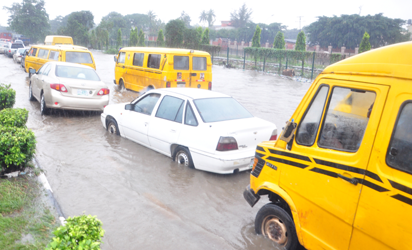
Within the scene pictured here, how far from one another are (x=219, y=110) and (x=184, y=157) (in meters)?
1.12

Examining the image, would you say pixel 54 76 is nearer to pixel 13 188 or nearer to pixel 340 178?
pixel 13 188

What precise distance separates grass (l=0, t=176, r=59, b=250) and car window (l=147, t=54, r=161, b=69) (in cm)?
820

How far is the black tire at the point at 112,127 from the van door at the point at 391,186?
6586 millimetres

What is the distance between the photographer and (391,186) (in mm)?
2779

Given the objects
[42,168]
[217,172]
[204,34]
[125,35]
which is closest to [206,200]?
[217,172]

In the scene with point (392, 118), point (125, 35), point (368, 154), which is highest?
point (392, 118)

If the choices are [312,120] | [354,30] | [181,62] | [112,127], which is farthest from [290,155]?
[354,30]

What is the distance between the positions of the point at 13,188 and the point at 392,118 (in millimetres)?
4936

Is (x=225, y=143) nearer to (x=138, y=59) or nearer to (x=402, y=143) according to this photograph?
(x=402, y=143)

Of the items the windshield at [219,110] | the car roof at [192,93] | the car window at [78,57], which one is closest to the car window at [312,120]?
the windshield at [219,110]

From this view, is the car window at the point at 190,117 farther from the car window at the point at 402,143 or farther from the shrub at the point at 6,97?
the shrub at the point at 6,97

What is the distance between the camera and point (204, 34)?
140 ft

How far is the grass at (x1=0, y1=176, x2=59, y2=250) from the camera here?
3797 millimetres

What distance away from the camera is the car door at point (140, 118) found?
749 centimetres
